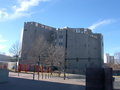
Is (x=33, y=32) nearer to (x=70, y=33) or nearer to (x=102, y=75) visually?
(x=70, y=33)

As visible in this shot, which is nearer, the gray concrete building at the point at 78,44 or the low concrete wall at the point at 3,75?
the low concrete wall at the point at 3,75

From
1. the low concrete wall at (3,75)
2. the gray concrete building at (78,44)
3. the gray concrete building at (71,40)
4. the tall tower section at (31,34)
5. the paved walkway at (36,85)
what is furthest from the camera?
the gray concrete building at (78,44)

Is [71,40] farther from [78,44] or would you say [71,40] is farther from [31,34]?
[31,34]

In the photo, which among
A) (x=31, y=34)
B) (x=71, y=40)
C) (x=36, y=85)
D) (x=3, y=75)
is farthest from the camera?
(x=71, y=40)

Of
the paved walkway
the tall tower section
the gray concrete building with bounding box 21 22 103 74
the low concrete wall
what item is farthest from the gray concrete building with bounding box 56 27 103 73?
the low concrete wall

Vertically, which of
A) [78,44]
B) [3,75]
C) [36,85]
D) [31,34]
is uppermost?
[31,34]

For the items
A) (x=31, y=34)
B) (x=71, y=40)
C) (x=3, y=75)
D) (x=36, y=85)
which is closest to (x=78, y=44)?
(x=71, y=40)

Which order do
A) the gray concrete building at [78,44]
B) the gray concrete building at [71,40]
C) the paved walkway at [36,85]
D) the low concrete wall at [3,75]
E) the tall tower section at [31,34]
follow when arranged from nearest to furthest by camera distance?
the paved walkway at [36,85] < the low concrete wall at [3,75] < the tall tower section at [31,34] < the gray concrete building at [71,40] < the gray concrete building at [78,44]

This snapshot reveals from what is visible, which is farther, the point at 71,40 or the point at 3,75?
the point at 71,40

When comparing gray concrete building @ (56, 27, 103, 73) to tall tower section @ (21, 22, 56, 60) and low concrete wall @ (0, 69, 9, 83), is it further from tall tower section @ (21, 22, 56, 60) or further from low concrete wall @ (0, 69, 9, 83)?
low concrete wall @ (0, 69, 9, 83)

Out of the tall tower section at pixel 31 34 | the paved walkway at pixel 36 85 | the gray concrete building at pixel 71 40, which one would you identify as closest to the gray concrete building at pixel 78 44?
the gray concrete building at pixel 71 40

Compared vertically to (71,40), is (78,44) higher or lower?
lower

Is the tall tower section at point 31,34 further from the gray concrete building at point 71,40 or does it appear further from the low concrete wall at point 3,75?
the low concrete wall at point 3,75

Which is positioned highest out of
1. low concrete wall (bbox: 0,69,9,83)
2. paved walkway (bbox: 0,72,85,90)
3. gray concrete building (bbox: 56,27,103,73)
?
gray concrete building (bbox: 56,27,103,73)
